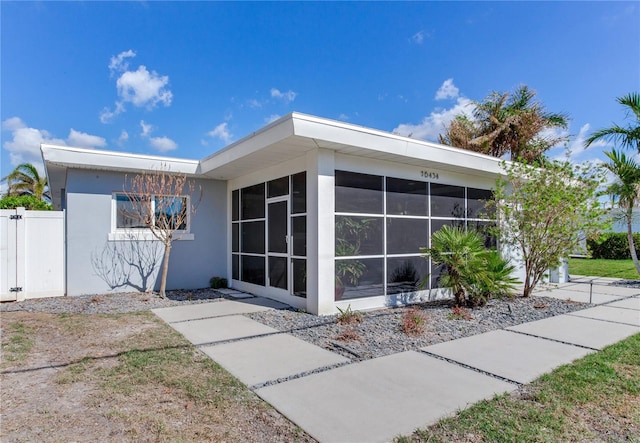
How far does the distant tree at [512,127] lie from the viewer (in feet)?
54.9

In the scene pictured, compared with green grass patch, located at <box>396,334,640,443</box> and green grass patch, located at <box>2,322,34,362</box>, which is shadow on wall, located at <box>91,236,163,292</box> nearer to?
green grass patch, located at <box>2,322,34,362</box>

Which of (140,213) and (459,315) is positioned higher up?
(140,213)

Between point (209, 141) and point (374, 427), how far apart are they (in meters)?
10.9

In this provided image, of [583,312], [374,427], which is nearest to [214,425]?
[374,427]

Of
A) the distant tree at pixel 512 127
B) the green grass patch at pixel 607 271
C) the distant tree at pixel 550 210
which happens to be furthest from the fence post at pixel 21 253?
the green grass patch at pixel 607 271

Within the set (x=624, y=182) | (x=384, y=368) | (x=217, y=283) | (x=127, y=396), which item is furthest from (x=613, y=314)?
(x=217, y=283)

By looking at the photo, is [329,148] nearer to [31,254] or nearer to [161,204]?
[161,204]

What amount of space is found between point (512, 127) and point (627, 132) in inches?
233

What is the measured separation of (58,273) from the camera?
8.49 meters

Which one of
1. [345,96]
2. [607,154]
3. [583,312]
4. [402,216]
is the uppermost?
[345,96]

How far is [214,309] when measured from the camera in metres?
7.34

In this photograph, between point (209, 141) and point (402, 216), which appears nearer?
point (402, 216)

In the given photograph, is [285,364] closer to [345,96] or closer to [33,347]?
[33,347]

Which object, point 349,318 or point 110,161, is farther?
point 110,161
